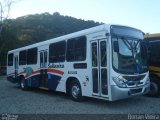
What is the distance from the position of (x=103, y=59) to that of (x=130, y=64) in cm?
112

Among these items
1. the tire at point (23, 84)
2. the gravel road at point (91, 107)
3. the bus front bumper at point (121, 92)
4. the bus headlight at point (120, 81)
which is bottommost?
the gravel road at point (91, 107)

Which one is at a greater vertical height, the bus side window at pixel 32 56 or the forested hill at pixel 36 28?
the forested hill at pixel 36 28

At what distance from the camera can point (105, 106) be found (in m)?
9.55

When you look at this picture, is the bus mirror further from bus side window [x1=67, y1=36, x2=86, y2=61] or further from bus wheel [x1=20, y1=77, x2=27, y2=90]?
bus wheel [x1=20, y1=77, x2=27, y2=90]

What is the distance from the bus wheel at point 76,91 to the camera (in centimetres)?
1047

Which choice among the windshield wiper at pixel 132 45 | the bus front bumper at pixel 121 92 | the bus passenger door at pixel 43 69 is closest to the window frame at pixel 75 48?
the windshield wiper at pixel 132 45

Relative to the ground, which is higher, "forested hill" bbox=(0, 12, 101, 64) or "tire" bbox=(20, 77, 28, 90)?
"forested hill" bbox=(0, 12, 101, 64)

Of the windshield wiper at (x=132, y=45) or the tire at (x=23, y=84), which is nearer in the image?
the windshield wiper at (x=132, y=45)

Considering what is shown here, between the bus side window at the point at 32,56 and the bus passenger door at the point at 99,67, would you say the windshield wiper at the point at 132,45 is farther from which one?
the bus side window at the point at 32,56

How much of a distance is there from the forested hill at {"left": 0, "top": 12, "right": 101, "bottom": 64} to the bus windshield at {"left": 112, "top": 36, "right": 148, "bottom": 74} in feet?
102

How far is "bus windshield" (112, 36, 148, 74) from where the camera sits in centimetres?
885

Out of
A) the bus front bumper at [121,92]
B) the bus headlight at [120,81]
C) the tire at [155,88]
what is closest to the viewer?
the bus front bumper at [121,92]

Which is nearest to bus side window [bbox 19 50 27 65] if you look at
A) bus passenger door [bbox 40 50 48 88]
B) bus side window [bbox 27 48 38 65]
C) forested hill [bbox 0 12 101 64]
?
bus side window [bbox 27 48 38 65]

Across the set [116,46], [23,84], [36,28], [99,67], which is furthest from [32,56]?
[36,28]
